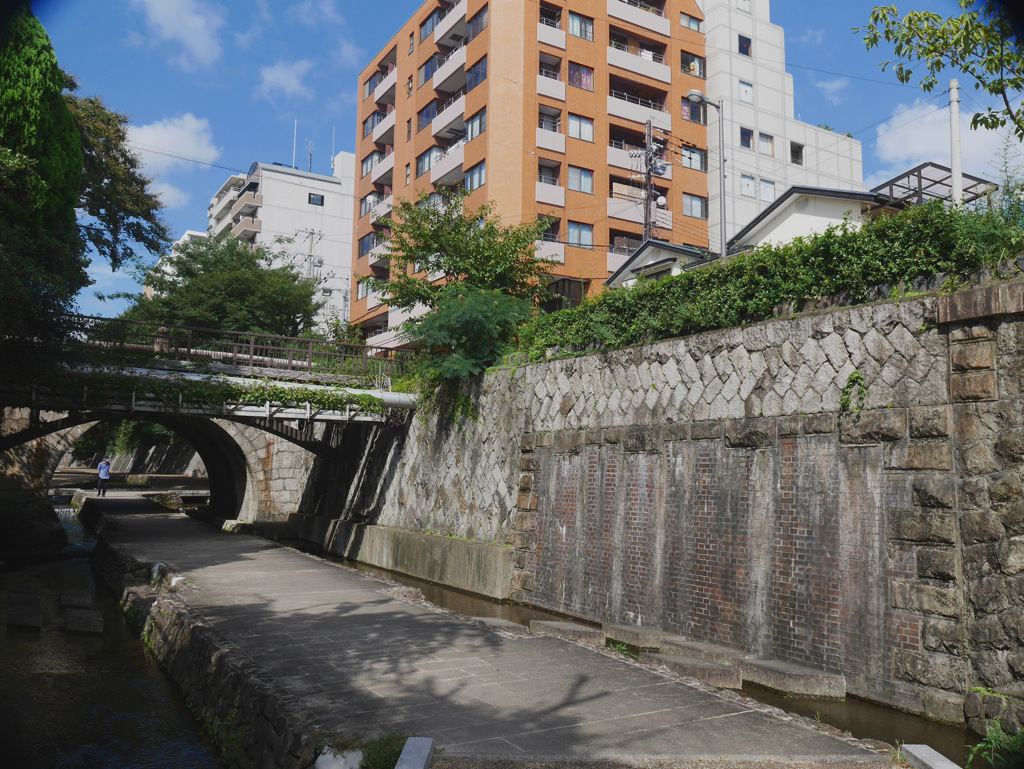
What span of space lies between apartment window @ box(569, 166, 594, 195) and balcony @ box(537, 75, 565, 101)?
301 centimetres

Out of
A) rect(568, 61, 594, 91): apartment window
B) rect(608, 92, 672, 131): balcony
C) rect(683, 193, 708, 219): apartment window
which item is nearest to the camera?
rect(568, 61, 594, 91): apartment window

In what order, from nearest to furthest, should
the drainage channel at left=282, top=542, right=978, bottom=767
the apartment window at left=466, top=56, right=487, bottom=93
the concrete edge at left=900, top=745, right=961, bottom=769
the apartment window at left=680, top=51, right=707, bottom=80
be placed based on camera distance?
the concrete edge at left=900, top=745, right=961, bottom=769
the drainage channel at left=282, top=542, right=978, bottom=767
the apartment window at left=466, top=56, right=487, bottom=93
the apartment window at left=680, top=51, right=707, bottom=80

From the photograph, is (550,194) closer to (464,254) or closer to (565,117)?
(565,117)

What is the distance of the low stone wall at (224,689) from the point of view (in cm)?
633

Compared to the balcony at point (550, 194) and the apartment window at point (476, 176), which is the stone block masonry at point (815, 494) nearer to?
the balcony at point (550, 194)

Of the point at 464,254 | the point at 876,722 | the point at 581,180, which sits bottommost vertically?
the point at 876,722

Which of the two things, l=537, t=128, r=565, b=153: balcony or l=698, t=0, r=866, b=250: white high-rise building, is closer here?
l=537, t=128, r=565, b=153: balcony

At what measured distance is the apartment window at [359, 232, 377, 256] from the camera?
41562 mm

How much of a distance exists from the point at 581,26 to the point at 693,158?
7.85 meters

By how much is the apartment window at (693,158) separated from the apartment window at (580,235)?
657 centimetres

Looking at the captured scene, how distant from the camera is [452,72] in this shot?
113 ft

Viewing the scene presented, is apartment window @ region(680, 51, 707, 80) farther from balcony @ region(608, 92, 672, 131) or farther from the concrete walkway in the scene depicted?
the concrete walkway

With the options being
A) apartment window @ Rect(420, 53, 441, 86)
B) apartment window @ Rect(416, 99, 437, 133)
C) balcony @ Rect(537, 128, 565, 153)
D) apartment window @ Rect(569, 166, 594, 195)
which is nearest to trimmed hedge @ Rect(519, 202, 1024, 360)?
balcony @ Rect(537, 128, 565, 153)

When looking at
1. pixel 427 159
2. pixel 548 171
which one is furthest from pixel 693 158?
pixel 427 159
